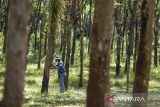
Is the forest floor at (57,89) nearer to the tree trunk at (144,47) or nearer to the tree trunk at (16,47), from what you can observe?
the tree trunk at (144,47)

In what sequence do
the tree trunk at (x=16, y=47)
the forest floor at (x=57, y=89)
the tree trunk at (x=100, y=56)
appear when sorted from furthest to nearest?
the forest floor at (x=57, y=89) → the tree trunk at (x=100, y=56) → the tree trunk at (x=16, y=47)

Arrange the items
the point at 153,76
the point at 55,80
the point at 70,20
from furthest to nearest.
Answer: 1. the point at 153,76
2. the point at 55,80
3. the point at 70,20

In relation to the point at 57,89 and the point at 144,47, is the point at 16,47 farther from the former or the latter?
the point at 57,89

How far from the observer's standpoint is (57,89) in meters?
26.1

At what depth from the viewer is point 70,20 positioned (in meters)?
29.0

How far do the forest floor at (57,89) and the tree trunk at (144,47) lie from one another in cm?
596

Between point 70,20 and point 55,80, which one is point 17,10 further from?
point 55,80

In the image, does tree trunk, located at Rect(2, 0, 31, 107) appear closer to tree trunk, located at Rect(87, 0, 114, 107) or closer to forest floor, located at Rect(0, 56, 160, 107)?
tree trunk, located at Rect(87, 0, 114, 107)

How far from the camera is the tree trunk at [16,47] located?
297 inches

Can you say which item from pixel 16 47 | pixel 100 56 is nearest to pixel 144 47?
pixel 100 56

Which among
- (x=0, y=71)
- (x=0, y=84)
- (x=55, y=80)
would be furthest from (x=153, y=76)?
(x=0, y=84)

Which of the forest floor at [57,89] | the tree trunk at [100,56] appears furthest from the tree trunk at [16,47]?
the forest floor at [57,89]

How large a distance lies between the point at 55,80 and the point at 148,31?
2065 cm

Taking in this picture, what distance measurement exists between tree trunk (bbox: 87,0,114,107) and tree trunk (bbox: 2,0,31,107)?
2334mm
